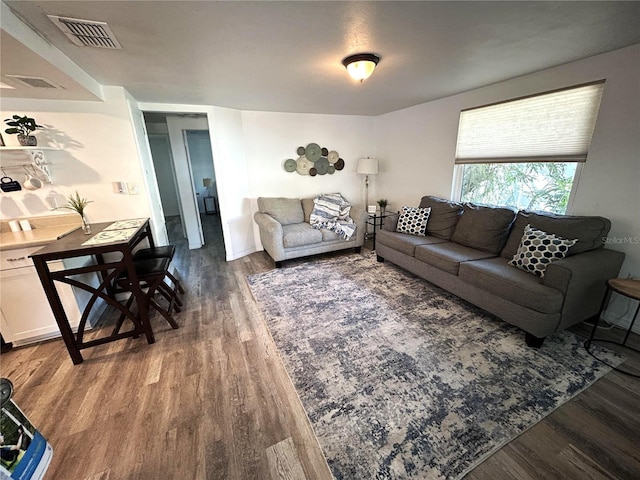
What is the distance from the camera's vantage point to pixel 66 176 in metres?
2.59

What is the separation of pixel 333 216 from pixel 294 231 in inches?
29.2

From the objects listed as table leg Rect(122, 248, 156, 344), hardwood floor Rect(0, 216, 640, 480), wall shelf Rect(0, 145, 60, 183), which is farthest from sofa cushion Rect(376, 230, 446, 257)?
wall shelf Rect(0, 145, 60, 183)

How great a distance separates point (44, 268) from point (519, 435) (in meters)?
3.16

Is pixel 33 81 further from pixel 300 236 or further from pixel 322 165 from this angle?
pixel 322 165

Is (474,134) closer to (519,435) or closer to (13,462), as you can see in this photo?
(519,435)

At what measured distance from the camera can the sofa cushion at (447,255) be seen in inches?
101

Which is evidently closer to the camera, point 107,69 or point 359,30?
point 359,30

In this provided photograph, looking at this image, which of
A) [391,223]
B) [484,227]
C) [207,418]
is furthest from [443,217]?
[207,418]

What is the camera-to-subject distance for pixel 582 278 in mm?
1893

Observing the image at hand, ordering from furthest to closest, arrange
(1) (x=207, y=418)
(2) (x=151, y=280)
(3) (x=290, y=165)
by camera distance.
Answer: (3) (x=290, y=165) → (2) (x=151, y=280) → (1) (x=207, y=418)

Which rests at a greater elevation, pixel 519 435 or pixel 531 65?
pixel 531 65

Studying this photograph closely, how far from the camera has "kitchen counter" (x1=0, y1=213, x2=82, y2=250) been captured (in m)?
2.07

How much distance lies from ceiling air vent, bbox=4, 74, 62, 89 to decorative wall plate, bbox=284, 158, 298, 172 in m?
2.68

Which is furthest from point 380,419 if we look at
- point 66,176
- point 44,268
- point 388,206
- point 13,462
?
point 388,206
